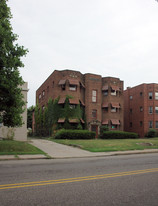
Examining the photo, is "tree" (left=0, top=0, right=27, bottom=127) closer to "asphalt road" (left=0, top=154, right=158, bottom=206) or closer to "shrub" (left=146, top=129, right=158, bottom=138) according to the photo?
"asphalt road" (left=0, top=154, right=158, bottom=206)

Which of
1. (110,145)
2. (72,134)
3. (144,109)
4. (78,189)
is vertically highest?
(144,109)

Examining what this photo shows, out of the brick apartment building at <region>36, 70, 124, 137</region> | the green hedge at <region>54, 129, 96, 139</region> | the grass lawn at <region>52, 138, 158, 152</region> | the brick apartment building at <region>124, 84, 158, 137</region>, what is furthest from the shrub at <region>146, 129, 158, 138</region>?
the grass lawn at <region>52, 138, 158, 152</region>

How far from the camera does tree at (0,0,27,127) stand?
13102mm

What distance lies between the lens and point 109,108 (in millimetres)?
36438

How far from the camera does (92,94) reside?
35.8 meters

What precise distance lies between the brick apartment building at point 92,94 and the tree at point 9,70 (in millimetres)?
18227

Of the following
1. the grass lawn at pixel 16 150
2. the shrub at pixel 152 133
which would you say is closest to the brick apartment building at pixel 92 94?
the shrub at pixel 152 133

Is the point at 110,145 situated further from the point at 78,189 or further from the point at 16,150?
the point at 78,189

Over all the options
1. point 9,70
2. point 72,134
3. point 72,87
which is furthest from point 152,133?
point 9,70

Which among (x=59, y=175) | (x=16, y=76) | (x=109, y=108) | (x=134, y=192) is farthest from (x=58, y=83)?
(x=134, y=192)

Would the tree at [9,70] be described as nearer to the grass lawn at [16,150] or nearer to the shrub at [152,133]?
the grass lawn at [16,150]

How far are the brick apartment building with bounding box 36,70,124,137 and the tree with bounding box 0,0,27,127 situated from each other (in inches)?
718

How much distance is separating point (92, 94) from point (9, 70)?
76.7 feet

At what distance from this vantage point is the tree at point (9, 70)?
13102mm
